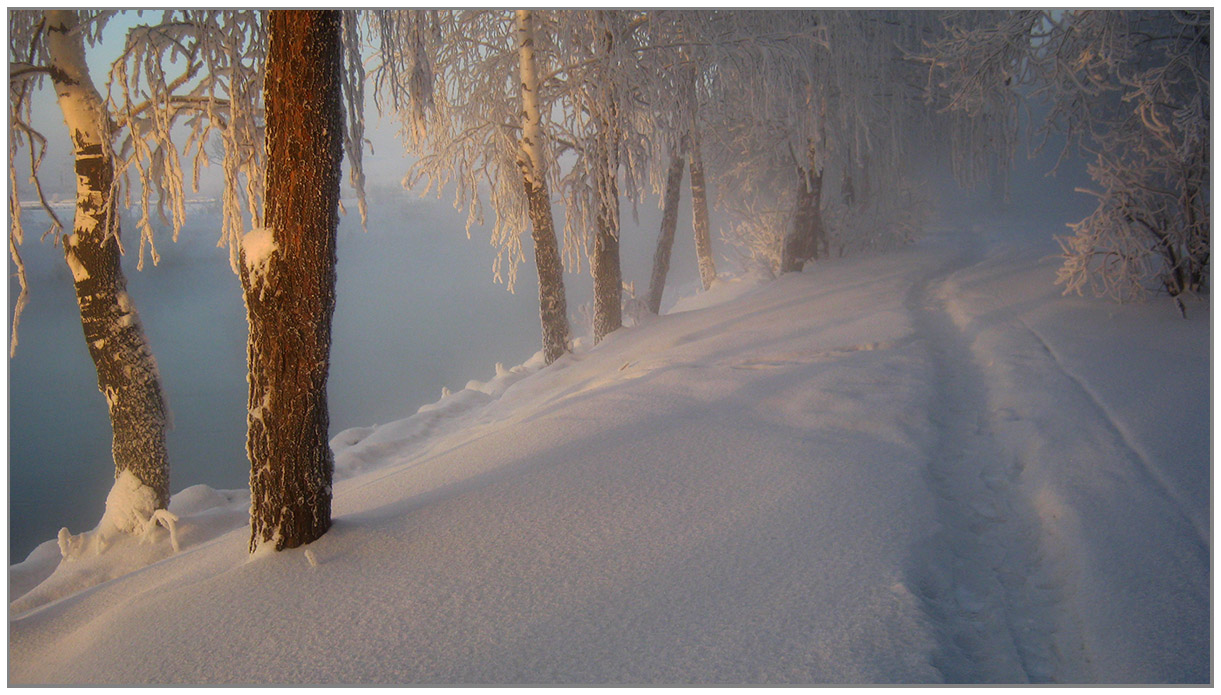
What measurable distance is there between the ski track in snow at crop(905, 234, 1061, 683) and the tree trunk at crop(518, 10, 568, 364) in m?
4.34

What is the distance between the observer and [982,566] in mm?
2580

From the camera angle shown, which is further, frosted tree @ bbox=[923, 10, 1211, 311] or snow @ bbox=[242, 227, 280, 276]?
frosted tree @ bbox=[923, 10, 1211, 311]

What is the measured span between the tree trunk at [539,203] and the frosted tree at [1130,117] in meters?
3.91

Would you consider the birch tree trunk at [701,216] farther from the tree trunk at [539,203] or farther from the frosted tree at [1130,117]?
the frosted tree at [1130,117]

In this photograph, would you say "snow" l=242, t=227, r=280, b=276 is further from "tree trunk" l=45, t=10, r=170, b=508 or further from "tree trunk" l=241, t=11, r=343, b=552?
"tree trunk" l=45, t=10, r=170, b=508

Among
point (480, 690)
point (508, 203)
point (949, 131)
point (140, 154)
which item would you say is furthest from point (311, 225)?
point (949, 131)

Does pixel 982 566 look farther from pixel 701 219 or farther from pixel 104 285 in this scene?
pixel 701 219

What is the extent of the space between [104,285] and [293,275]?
2.60m

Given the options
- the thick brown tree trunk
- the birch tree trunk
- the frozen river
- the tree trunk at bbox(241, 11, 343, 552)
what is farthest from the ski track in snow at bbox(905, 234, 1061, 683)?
the birch tree trunk

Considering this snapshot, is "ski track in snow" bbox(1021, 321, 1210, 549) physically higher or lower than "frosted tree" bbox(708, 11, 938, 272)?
lower

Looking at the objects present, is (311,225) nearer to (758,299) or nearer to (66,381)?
(66,381)

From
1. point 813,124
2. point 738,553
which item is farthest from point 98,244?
point 813,124

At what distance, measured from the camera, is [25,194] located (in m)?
4.03

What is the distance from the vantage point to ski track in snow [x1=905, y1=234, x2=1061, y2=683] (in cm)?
205
